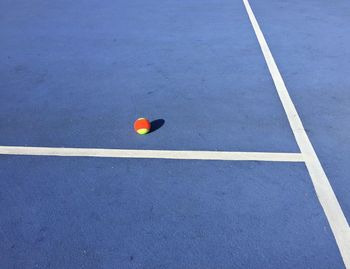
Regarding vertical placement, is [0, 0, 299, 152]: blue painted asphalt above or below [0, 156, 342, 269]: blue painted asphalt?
above

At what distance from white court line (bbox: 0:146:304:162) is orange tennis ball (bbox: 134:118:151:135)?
0.34 m

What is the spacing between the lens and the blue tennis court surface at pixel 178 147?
11.1 feet

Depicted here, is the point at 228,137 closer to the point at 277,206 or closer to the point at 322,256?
the point at 277,206

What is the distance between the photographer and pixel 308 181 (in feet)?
13.0

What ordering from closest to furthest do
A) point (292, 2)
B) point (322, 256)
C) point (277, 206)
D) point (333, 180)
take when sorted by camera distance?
1. point (322, 256)
2. point (277, 206)
3. point (333, 180)
4. point (292, 2)

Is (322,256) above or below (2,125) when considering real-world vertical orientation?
below

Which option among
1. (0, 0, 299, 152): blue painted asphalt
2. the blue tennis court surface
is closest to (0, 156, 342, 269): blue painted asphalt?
the blue tennis court surface

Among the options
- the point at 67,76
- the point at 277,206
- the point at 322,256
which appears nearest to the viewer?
the point at 322,256

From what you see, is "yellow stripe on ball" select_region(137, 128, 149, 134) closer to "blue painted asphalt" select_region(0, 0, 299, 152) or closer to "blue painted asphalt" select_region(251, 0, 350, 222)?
"blue painted asphalt" select_region(0, 0, 299, 152)

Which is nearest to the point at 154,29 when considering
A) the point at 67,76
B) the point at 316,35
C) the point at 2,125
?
the point at 67,76

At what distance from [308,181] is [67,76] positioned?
469 centimetres

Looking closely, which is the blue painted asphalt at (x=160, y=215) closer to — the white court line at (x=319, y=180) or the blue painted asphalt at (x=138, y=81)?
the white court line at (x=319, y=180)

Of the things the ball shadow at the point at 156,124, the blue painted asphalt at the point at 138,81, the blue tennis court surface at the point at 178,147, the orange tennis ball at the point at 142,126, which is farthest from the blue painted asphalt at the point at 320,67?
the orange tennis ball at the point at 142,126

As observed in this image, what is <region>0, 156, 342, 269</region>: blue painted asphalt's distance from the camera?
10.7ft
